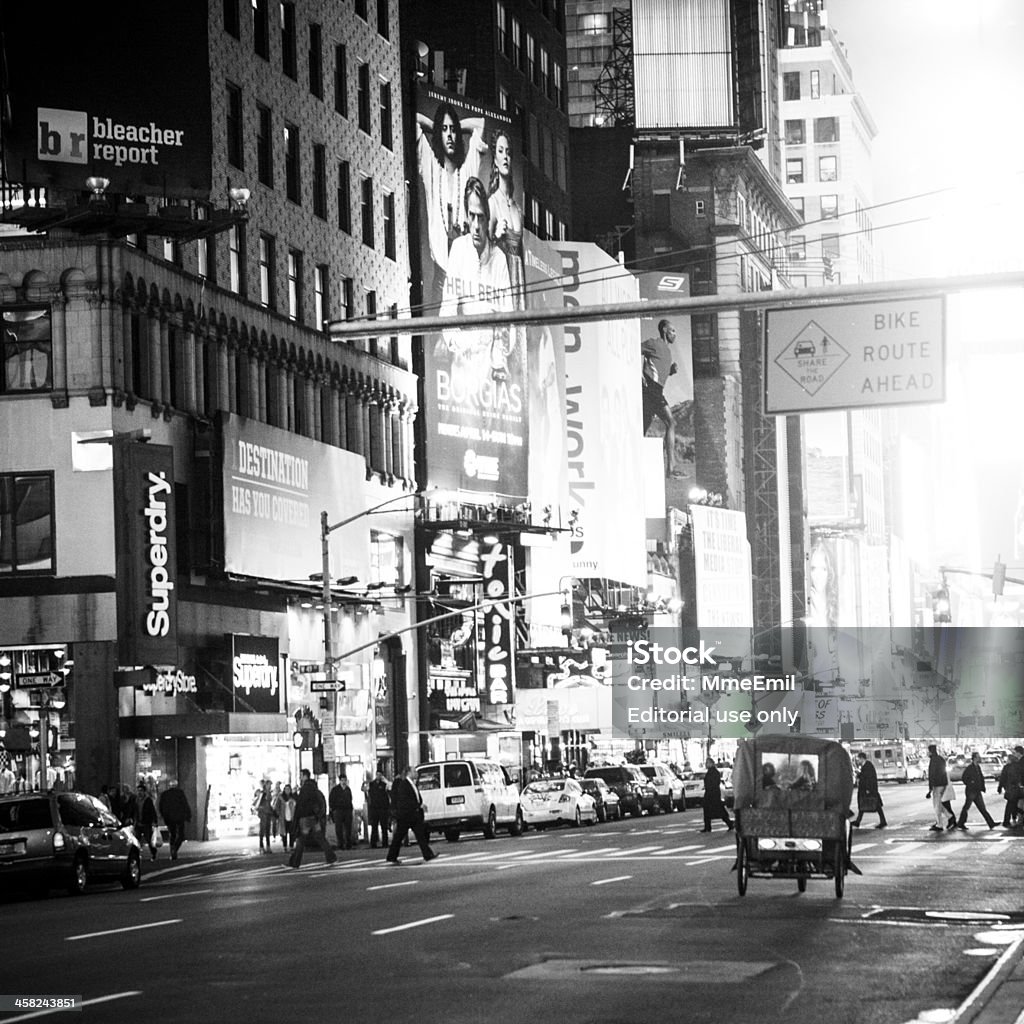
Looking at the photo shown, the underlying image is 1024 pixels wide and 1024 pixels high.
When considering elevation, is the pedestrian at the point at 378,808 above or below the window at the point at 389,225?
below

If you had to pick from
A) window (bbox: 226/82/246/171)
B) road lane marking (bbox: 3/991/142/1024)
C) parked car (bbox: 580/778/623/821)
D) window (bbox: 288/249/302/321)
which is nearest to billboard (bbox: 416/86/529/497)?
window (bbox: 288/249/302/321)

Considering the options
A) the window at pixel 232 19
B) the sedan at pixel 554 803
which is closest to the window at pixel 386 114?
the window at pixel 232 19

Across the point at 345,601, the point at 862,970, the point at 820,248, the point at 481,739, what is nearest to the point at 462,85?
the point at 481,739

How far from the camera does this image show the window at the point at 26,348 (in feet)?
175

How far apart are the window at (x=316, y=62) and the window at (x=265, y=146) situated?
4545 mm

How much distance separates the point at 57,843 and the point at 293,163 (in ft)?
123

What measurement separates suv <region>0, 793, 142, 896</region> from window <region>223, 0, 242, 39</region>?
107ft

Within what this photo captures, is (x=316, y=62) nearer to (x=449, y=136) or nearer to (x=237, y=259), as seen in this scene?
(x=237, y=259)

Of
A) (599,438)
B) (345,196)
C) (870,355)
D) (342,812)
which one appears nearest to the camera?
(870,355)

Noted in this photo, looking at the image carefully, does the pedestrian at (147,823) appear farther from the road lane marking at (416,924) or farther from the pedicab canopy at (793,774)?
the road lane marking at (416,924)

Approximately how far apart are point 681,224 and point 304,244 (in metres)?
89.2

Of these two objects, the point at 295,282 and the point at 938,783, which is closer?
the point at 938,783

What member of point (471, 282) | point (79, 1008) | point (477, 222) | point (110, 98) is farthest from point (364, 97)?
point (79, 1008)

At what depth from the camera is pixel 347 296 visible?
231 feet
